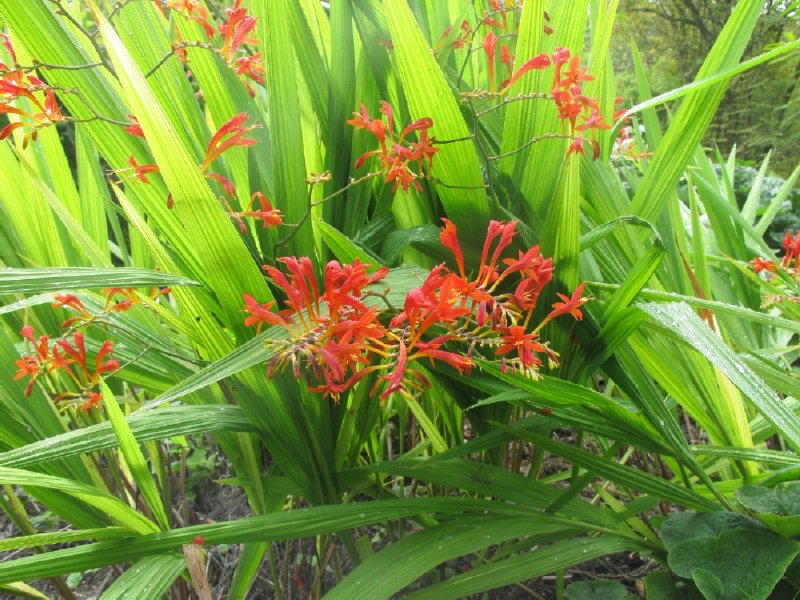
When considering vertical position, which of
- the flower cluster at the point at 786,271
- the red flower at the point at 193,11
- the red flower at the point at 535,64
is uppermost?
the red flower at the point at 193,11

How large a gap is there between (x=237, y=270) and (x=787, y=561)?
1.82 feet

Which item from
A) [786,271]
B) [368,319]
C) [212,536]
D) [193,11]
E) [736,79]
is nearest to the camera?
[368,319]

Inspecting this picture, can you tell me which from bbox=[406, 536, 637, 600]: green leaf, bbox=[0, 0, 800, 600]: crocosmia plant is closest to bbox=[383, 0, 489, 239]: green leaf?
bbox=[0, 0, 800, 600]: crocosmia plant

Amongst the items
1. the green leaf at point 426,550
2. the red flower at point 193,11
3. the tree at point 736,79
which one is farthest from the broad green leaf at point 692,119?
the tree at point 736,79

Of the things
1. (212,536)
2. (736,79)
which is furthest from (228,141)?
(736,79)

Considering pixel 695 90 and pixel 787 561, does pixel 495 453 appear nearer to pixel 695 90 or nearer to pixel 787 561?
pixel 787 561

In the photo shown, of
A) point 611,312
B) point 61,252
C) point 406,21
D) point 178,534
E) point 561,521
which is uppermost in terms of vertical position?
point 406,21

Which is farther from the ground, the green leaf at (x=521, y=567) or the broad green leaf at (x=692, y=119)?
the broad green leaf at (x=692, y=119)

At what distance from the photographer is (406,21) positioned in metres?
0.57

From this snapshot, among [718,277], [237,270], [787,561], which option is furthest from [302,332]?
[718,277]

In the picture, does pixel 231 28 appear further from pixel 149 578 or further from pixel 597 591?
pixel 597 591

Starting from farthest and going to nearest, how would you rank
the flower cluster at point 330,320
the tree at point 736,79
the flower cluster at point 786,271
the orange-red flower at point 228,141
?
the tree at point 736,79, the flower cluster at point 786,271, the orange-red flower at point 228,141, the flower cluster at point 330,320

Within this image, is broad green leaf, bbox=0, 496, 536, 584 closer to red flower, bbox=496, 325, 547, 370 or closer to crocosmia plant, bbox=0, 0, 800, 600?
crocosmia plant, bbox=0, 0, 800, 600

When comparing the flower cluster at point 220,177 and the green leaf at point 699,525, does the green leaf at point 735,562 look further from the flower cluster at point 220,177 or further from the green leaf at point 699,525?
the flower cluster at point 220,177
